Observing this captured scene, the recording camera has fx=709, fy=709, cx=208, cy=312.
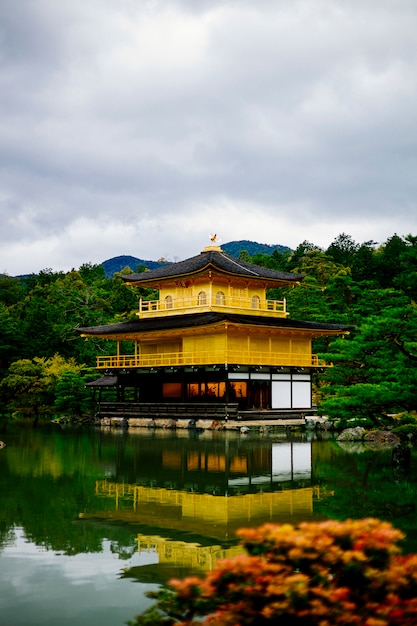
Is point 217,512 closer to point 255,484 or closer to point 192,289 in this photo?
point 255,484

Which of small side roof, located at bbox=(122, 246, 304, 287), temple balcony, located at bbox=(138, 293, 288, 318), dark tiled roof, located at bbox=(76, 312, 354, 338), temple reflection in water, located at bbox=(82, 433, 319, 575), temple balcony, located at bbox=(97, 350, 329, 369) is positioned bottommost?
temple reflection in water, located at bbox=(82, 433, 319, 575)

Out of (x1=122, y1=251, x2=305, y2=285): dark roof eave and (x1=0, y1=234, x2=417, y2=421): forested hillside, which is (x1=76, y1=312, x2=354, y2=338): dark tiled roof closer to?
(x1=0, y1=234, x2=417, y2=421): forested hillside

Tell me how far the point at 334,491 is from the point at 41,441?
1713 centimetres

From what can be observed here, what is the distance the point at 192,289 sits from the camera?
44.3 m

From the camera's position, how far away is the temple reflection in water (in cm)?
951

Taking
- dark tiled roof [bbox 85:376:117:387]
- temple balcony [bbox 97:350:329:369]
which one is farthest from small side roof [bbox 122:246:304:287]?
dark tiled roof [bbox 85:376:117:387]

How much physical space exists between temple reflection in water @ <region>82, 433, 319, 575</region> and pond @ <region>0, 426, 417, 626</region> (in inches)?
1.0

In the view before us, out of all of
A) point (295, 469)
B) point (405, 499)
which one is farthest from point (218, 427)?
point (405, 499)

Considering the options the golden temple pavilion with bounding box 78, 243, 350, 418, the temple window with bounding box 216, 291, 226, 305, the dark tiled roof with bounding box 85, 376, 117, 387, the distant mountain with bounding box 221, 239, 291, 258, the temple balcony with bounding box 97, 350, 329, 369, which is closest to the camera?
the temple balcony with bounding box 97, 350, 329, 369

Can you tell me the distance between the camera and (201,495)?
1407cm

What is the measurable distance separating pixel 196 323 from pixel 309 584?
3429 cm

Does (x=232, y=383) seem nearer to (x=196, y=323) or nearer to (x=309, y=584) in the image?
(x=196, y=323)

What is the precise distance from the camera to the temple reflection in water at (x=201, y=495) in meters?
9.51

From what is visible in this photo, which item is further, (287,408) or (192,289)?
(192,289)
